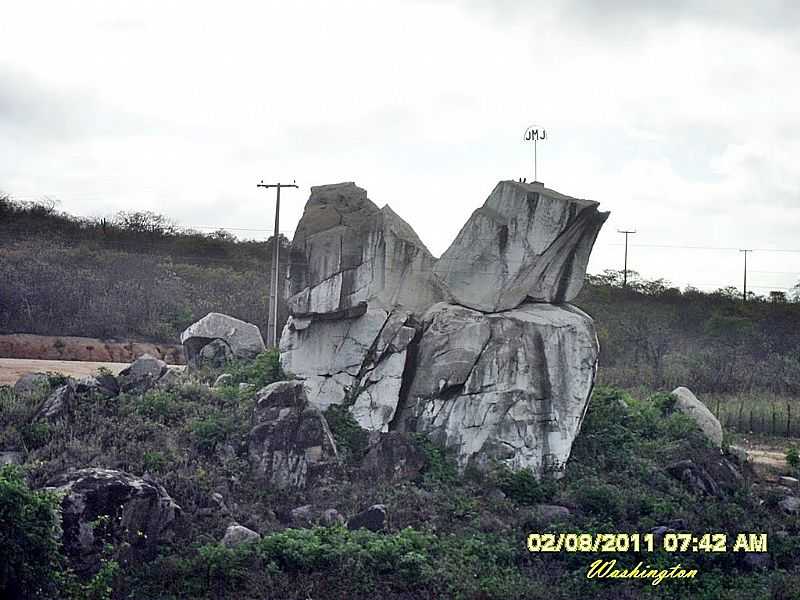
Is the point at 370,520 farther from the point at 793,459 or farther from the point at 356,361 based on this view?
the point at 793,459

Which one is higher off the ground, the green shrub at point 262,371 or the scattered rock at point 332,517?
the green shrub at point 262,371

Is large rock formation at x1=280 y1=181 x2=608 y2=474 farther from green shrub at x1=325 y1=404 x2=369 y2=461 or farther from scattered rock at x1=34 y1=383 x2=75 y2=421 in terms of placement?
scattered rock at x1=34 y1=383 x2=75 y2=421

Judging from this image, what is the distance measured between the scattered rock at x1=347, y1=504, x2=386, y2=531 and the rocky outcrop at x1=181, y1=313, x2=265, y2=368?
7970 mm

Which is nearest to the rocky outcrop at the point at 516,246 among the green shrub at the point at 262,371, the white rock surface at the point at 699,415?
the green shrub at the point at 262,371

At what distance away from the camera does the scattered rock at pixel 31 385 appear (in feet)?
61.2

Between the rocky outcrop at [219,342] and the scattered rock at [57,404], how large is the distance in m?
4.44

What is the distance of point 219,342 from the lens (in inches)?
874

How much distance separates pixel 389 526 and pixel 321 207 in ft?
22.7

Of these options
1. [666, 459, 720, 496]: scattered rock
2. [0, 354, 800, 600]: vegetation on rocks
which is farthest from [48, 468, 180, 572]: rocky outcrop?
[666, 459, 720, 496]: scattered rock

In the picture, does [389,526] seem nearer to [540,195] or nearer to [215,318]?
[540,195]

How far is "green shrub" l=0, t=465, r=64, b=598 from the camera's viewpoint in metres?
11.4

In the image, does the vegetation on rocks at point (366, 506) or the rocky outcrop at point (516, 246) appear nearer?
the vegetation on rocks at point (366, 506)

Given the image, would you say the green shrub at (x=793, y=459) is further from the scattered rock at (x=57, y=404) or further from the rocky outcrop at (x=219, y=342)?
the scattered rock at (x=57, y=404)

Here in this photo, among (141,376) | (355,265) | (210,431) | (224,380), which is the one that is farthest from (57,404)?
(355,265)
